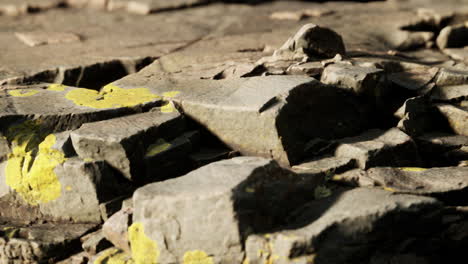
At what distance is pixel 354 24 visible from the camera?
7.87 m

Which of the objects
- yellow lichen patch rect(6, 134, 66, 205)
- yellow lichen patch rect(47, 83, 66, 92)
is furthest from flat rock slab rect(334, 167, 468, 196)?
yellow lichen patch rect(47, 83, 66, 92)

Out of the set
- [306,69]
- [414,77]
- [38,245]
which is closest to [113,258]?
[38,245]

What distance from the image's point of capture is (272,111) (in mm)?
3906

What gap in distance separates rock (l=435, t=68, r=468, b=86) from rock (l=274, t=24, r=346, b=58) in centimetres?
108

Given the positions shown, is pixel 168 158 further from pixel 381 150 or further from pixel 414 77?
pixel 414 77

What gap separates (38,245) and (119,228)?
660 mm

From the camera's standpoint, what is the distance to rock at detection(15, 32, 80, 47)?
6973 mm

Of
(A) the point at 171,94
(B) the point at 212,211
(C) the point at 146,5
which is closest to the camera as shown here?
(B) the point at 212,211

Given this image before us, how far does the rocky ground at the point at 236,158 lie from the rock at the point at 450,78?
0.05 ft

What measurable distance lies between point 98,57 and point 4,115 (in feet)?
6.85

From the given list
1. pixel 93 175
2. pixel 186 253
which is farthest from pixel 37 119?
pixel 186 253

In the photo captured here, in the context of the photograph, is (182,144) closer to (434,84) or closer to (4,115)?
(4,115)

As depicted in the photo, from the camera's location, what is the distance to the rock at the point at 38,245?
365 centimetres

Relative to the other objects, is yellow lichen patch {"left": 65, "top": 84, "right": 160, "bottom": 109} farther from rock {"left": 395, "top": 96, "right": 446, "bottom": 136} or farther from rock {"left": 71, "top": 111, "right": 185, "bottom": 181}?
rock {"left": 395, "top": 96, "right": 446, "bottom": 136}
